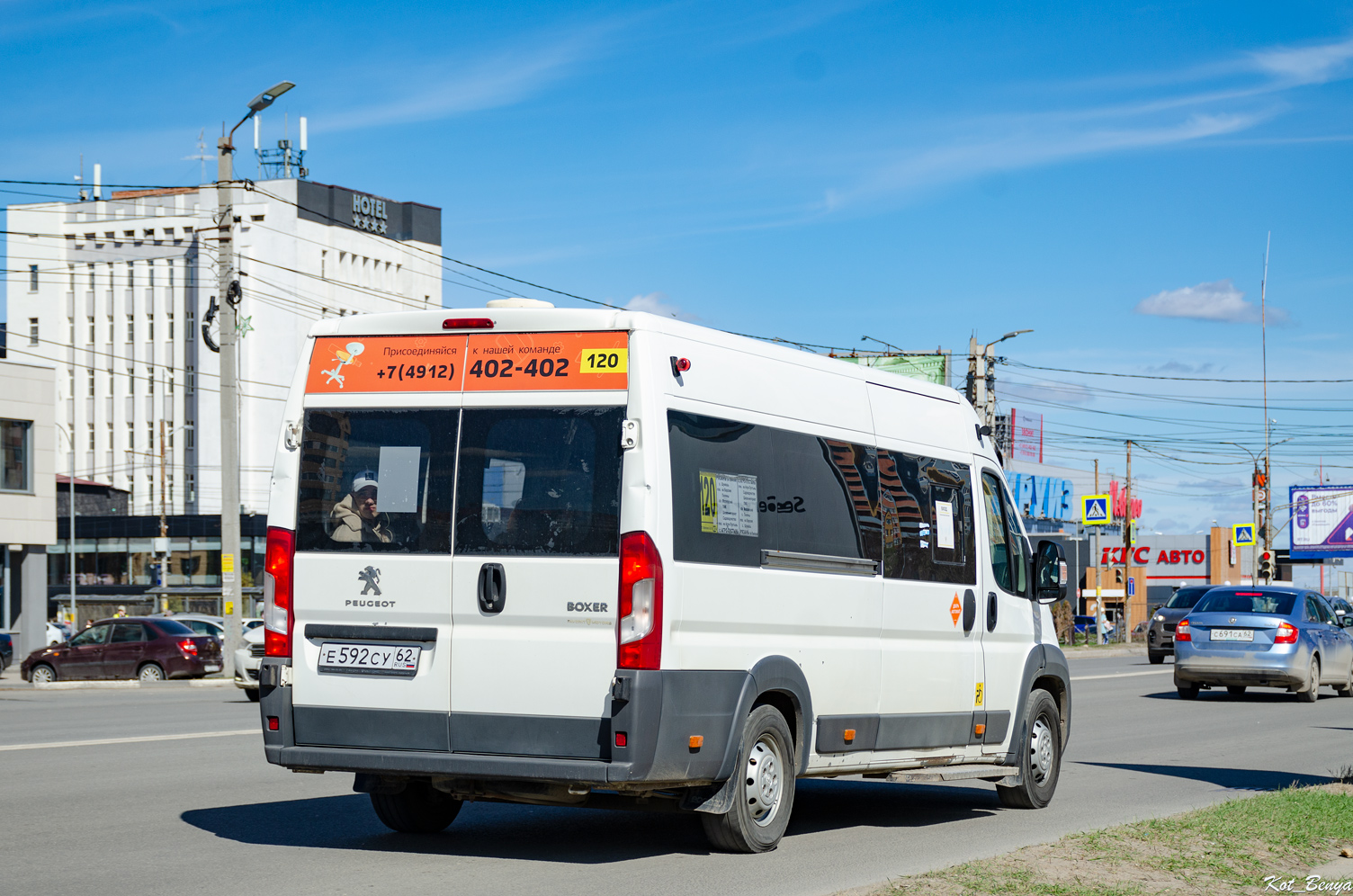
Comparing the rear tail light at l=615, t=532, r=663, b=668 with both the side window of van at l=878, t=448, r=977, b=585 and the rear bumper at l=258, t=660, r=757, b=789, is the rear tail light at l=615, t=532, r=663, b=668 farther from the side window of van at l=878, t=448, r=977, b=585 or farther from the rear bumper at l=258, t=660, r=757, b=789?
the side window of van at l=878, t=448, r=977, b=585

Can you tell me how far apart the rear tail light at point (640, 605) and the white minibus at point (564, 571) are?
0.01 meters

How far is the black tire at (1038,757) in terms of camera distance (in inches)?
424

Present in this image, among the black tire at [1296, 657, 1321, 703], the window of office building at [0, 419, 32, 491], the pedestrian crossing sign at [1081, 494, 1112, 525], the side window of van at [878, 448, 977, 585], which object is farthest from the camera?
the pedestrian crossing sign at [1081, 494, 1112, 525]

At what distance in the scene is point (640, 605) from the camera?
7.46 meters

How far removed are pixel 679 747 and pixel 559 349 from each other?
2.08 meters

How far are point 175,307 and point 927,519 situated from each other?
10547 cm

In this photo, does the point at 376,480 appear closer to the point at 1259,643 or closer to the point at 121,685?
the point at 1259,643

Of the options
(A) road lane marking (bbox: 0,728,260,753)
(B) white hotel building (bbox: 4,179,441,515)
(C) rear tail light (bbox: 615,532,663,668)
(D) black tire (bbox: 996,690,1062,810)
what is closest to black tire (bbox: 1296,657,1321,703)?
(D) black tire (bbox: 996,690,1062,810)

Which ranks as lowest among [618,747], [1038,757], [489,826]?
[489,826]

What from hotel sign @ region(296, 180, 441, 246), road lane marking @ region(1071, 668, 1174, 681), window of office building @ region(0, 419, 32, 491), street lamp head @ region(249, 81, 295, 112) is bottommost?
road lane marking @ region(1071, 668, 1174, 681)

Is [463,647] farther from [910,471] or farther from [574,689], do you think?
[910,471]

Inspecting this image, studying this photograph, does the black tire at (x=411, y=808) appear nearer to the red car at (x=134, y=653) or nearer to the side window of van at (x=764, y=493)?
the side window of van at (x=764, y=493)

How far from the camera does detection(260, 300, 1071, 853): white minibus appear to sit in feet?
24.9

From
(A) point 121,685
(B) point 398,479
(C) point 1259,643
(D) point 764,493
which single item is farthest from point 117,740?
(A) point 121,685
